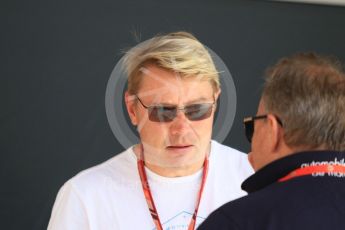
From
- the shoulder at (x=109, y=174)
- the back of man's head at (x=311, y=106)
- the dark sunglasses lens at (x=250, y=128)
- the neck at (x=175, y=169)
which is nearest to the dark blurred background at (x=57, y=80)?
the shoulder at (x=109, y=174)

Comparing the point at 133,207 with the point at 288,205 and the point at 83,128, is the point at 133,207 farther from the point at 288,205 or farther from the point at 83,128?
the point at 83,128

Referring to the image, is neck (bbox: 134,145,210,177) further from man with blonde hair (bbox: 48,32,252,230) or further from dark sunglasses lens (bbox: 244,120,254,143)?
dark sunglasses lens (bbox: 244,120,254,143)

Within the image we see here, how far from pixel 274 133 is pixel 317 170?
0.49 feet

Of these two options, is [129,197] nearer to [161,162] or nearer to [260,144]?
[161,162]

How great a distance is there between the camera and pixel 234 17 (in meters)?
3.53

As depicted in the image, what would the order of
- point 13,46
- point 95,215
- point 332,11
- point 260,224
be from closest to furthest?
point 260,224
point 95,215
point 13,46
point 332,11

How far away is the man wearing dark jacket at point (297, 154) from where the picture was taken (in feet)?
3.95

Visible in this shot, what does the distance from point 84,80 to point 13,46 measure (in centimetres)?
43

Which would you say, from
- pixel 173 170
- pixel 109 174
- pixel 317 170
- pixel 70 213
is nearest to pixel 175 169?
pixel 173 170

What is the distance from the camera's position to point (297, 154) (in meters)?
1.30

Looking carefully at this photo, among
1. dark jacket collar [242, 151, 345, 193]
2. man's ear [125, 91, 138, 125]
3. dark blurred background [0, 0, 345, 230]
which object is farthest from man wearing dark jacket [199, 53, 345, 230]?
dark blurred background [0, 0, 345, 230]

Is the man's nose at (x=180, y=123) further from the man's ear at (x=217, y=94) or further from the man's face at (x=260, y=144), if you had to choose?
the man's face at (x=260, y=144)

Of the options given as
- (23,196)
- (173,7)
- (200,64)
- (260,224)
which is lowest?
(23,196)

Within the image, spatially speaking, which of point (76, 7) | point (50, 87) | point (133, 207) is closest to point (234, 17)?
point (76, 7)
